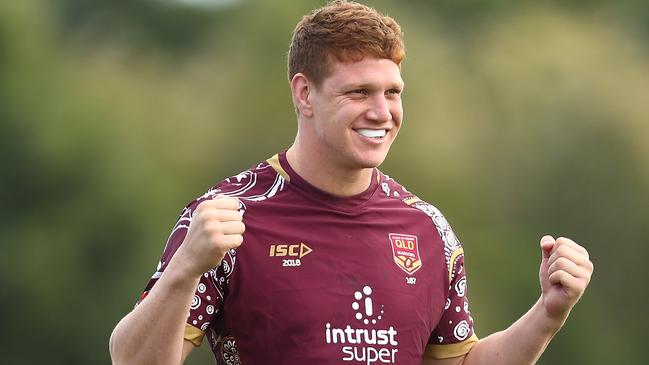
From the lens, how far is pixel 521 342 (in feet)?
19.9

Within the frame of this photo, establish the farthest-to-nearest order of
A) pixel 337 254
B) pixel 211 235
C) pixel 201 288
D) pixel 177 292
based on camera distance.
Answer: pixel 337 254, pixel 201 288, pixel 177 292, pixel 211 235

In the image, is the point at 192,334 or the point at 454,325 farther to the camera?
the point at 454,325

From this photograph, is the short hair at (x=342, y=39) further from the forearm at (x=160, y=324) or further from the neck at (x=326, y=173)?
the forearm at (x=160, y=324)

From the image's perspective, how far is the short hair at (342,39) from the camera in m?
5.85

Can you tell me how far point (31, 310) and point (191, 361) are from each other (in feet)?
14.0

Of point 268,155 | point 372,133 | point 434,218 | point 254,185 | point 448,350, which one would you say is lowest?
point 268,155

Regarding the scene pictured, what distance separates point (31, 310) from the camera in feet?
95.3

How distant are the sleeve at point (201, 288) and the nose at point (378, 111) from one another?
72 centimetres

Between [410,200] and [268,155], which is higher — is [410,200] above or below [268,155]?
above

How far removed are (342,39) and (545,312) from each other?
1333 millimetres

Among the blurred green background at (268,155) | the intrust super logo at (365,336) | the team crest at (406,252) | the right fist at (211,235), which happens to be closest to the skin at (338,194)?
the right fist at (211,235)

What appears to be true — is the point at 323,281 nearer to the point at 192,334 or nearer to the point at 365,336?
the point at 365,336

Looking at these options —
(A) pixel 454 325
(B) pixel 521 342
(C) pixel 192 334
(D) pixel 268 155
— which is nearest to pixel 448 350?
(A) pixel 454 325

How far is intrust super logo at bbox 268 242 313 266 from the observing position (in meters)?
5.83
